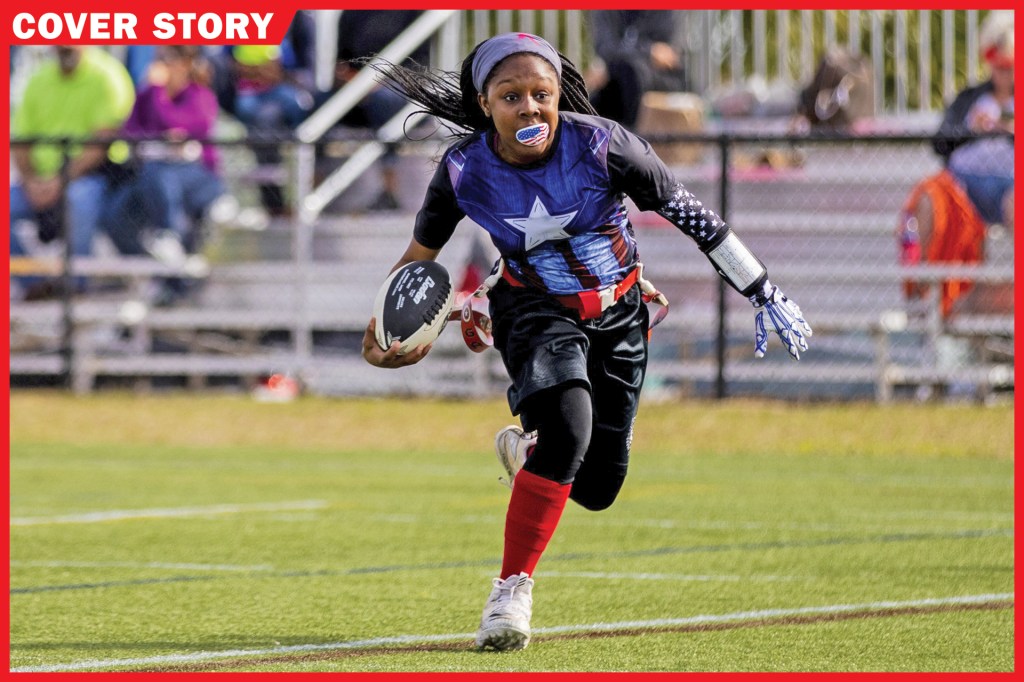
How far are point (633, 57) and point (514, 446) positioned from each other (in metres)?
9.87

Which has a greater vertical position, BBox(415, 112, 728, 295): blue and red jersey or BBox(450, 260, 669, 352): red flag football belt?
A: BBox(415, 112, 728, 295): blue and red jersey

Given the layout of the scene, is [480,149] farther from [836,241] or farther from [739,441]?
[836,241]

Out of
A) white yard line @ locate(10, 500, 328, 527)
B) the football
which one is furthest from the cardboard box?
the football

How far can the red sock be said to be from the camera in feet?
18.2

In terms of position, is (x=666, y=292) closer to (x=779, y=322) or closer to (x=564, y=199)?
(x=779, y=322)

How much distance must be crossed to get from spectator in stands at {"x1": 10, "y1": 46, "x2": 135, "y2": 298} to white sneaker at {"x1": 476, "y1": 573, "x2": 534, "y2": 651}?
11.0 metres

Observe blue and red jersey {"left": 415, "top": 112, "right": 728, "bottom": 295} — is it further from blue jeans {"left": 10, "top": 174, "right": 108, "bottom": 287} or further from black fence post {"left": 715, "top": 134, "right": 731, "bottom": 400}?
blue jeans {"left": 10, "top": 174, "right": 108, "bottom": 287}

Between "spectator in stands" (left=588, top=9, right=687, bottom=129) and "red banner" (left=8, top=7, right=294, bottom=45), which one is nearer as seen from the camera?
"spectator in stands" (left=588, top=9, right=687, bottom=129)

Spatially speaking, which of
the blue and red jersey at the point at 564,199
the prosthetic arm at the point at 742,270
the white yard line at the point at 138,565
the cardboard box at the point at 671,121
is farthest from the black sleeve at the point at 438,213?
the cardboard box at the point at 671,121

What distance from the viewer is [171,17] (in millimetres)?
15273

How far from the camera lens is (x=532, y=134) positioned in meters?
5.43

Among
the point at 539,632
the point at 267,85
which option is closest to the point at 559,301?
the point at 539,632

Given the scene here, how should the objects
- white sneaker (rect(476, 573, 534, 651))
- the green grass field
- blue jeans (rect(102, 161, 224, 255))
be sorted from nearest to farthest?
white sneaker (rect(476, 573, 534, 651)) < the green grass field < blue jeans (rect(102, 161, 224, 255))

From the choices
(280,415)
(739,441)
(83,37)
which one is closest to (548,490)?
(739,441)
